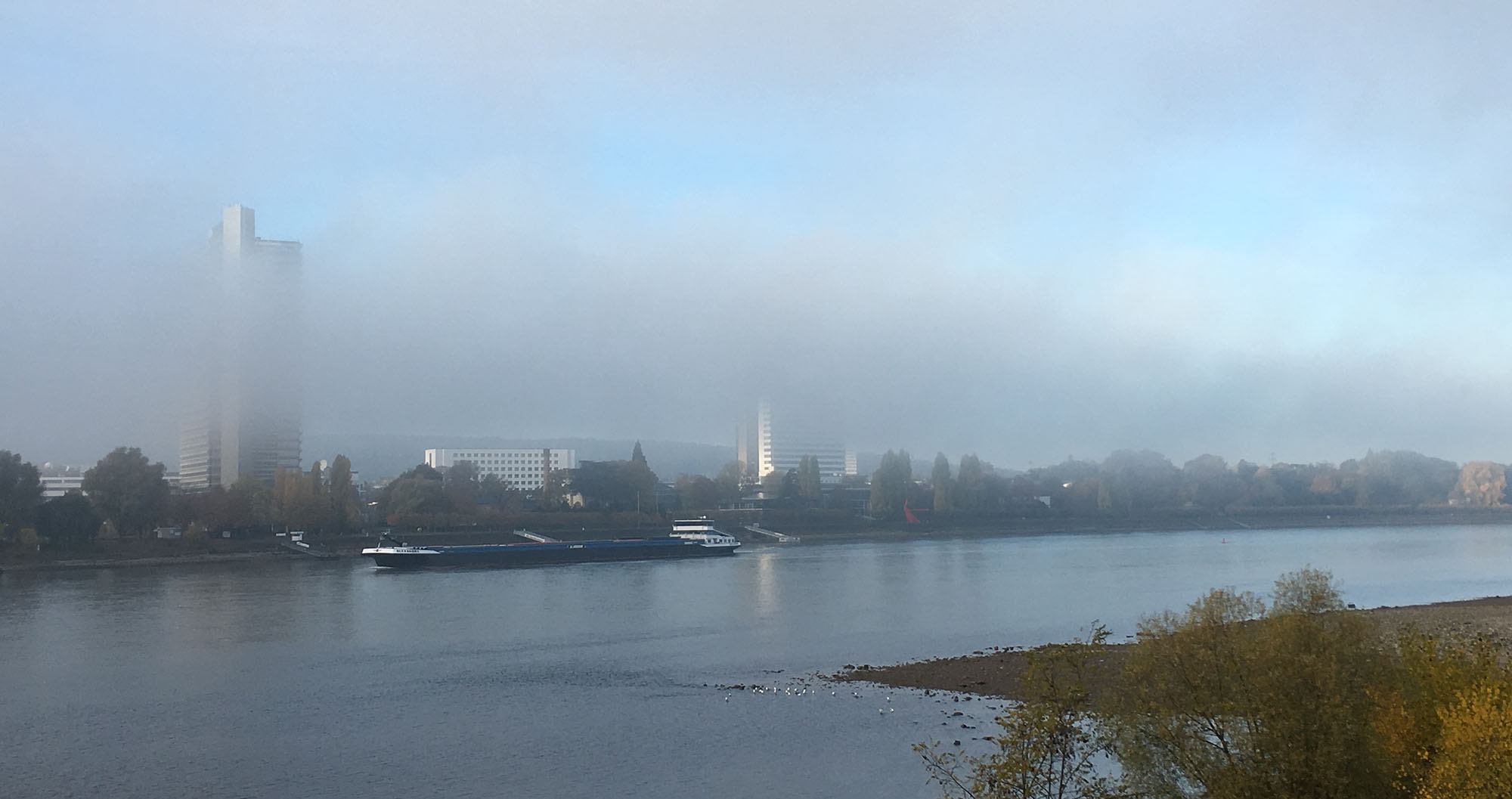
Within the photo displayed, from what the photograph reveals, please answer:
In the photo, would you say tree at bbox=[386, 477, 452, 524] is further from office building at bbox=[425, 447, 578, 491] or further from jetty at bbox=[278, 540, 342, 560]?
office building at bbox=[425, 447, 578, 491]

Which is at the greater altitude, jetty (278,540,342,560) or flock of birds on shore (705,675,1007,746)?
jetty (278,540,342,560)

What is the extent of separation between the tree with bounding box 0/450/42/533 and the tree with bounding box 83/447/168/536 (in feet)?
10.3

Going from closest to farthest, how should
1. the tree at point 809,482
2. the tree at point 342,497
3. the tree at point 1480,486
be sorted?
1. the tree at point 342,497
2. the tree at point 809,482
3. the tree at point 1480,486

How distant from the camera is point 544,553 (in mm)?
67000

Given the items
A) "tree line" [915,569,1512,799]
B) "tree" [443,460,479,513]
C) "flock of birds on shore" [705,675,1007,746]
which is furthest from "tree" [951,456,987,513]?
"tree line" [915,569,1512,799]

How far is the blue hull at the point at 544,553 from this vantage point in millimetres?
60344

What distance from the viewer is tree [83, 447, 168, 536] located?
64.6 m

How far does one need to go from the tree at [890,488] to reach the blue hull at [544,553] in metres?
27.9

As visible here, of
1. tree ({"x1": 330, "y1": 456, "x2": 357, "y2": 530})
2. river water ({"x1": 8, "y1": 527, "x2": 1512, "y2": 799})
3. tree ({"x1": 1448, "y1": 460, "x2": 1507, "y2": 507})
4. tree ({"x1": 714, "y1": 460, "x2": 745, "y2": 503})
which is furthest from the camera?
tree ({"x1": 1448, "y1": 460, "x2": 1507, "y2": 507})

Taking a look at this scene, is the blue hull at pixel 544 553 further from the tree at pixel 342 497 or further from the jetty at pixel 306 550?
the tree at pixel 342 497

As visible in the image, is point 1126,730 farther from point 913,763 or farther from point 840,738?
point 840,738

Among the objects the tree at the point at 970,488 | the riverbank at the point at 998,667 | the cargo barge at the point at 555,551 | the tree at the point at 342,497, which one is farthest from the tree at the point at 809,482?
the riverbank at the point at 998,667

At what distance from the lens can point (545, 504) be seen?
9169 cm

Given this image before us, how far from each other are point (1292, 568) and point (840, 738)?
139 feet
